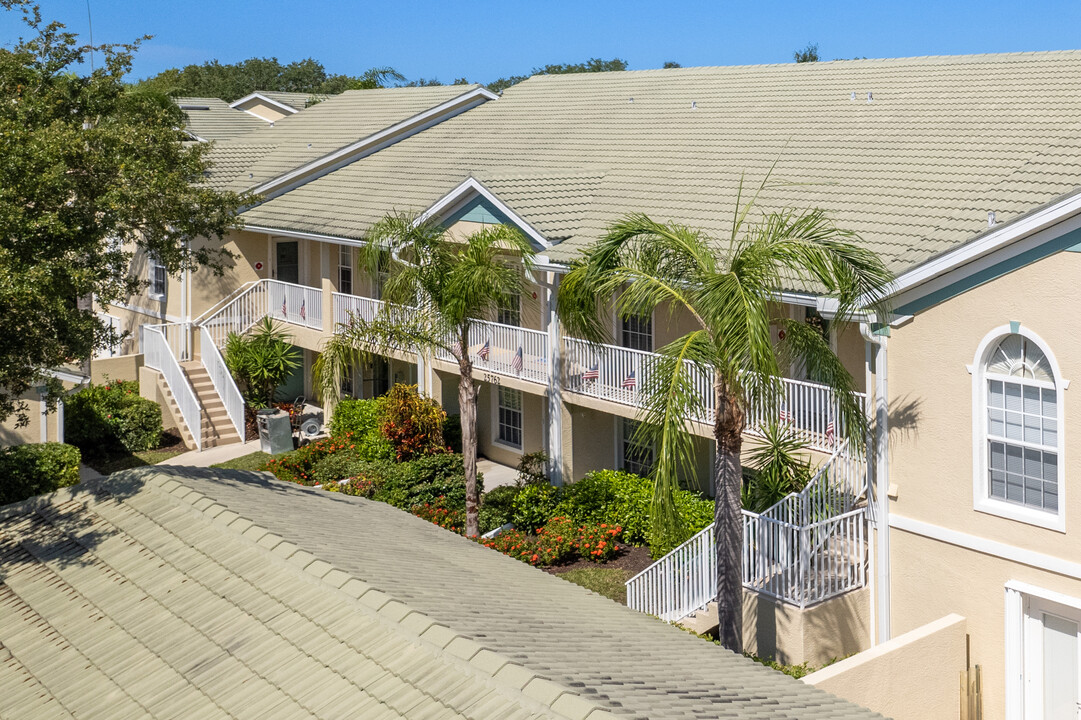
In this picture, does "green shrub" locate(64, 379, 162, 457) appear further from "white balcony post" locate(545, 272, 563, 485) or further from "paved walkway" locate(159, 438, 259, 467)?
"white balcony post" locate(545, 272, 563, 485)

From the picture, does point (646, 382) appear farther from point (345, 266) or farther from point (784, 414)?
point (345, 266)

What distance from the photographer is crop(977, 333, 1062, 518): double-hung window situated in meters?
13.1

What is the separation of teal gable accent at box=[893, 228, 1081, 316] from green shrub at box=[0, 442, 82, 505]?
14641 mm

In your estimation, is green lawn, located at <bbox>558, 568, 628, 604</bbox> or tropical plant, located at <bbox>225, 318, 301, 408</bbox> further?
tropical plant, located at <bbox>225, 318, 301, 408</bbox>

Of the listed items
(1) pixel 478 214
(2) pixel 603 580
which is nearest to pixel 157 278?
(1) pixel 478 214

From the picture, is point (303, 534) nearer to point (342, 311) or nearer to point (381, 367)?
point (342, 311)

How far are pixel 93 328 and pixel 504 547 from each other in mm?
7640

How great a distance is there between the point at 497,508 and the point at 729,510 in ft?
27.9

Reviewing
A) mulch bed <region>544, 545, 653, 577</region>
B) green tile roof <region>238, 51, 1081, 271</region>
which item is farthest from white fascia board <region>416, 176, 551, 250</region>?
mulch bed <region>544, 545, 653, 577</region>

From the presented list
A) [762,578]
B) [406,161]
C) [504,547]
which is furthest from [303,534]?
[406,161]

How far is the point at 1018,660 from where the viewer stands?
13.6 metres

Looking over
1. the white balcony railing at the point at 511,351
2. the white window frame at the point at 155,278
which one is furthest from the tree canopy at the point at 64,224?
the white window frame at the point at 155,278

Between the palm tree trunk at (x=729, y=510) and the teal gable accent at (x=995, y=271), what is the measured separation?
9.77 ft

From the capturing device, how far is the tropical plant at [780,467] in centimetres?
1634
